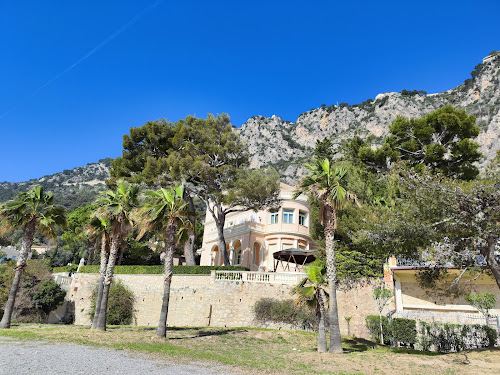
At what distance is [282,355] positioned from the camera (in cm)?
1488


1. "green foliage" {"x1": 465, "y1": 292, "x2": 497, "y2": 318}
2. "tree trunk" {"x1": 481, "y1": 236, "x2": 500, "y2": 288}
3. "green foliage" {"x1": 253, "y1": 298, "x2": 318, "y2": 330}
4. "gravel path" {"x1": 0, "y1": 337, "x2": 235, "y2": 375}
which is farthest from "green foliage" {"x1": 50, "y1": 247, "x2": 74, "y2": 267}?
"tree trunk" {"x1": 481, "y1": 236, "x2": 500, "y2": 288}

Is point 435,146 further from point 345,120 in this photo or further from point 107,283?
point 345,120

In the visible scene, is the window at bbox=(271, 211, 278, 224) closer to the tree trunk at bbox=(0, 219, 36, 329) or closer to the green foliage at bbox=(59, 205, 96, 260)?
A: the tree trunk at bbox=(0, 219, 36, 329)

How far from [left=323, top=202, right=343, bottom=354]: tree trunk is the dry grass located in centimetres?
66

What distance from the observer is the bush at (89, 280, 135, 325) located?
26.8m

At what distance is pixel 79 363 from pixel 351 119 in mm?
114092

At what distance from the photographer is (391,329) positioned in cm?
1838

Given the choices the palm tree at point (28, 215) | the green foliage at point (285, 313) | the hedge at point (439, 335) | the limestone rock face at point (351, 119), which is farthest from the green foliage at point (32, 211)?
the limestone rock face at point (351, 119)

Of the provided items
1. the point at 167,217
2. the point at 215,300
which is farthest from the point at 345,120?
the point at 167,217

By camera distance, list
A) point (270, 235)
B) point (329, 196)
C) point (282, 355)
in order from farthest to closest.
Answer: point (270, 235), point (329, 196), point (282, 355)

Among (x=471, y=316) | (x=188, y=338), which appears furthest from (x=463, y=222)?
(x=188, y=338)

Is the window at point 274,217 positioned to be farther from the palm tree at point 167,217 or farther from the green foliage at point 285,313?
the palm tree at point 167,217

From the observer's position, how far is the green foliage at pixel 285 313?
2198 cm

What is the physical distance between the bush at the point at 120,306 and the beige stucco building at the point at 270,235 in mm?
11523
